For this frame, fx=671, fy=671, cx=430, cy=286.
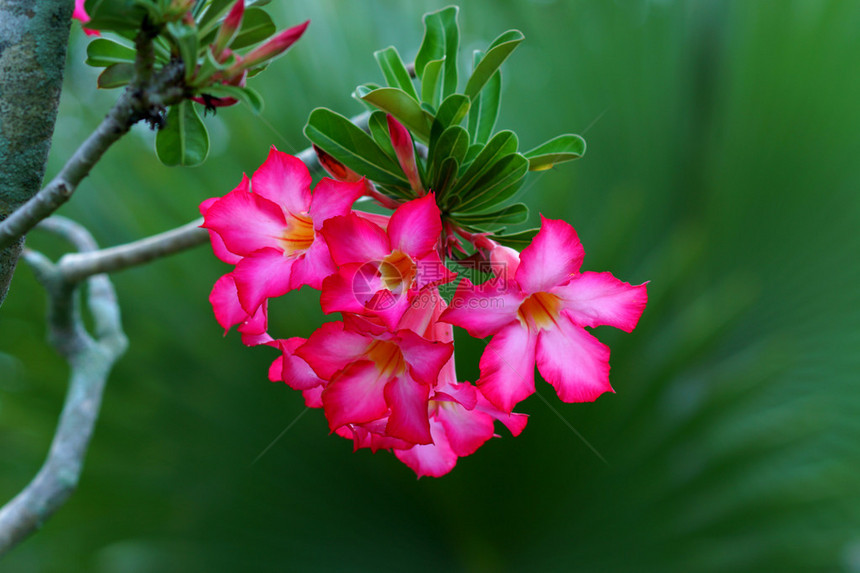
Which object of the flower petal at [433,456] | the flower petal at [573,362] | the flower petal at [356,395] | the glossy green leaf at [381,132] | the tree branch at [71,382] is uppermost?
the glossy green leaf at [381,132]

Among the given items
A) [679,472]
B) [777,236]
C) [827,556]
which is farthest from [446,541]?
[777,236]

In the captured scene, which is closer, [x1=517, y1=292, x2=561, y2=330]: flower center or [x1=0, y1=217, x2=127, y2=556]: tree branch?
[x1=517, y1=292, x2=561, y2=330]: flower center

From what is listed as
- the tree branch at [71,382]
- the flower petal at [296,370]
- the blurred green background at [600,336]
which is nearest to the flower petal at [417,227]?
the flower petal at [296,370]

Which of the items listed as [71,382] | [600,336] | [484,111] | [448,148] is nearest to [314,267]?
[448,148]

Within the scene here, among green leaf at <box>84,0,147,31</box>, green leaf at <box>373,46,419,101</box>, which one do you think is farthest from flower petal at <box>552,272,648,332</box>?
green leaf at <box>84,0,147,31</box>

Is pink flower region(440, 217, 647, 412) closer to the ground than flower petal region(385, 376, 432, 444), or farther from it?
farther from it

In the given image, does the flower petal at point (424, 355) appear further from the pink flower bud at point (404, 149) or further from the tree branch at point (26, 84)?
the tree branch at point (26, 84)

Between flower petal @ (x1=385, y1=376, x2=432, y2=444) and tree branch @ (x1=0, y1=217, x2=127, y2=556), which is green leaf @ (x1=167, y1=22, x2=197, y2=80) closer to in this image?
flower petal @ (x1=385, y1=376, x2=432, y2=444)
